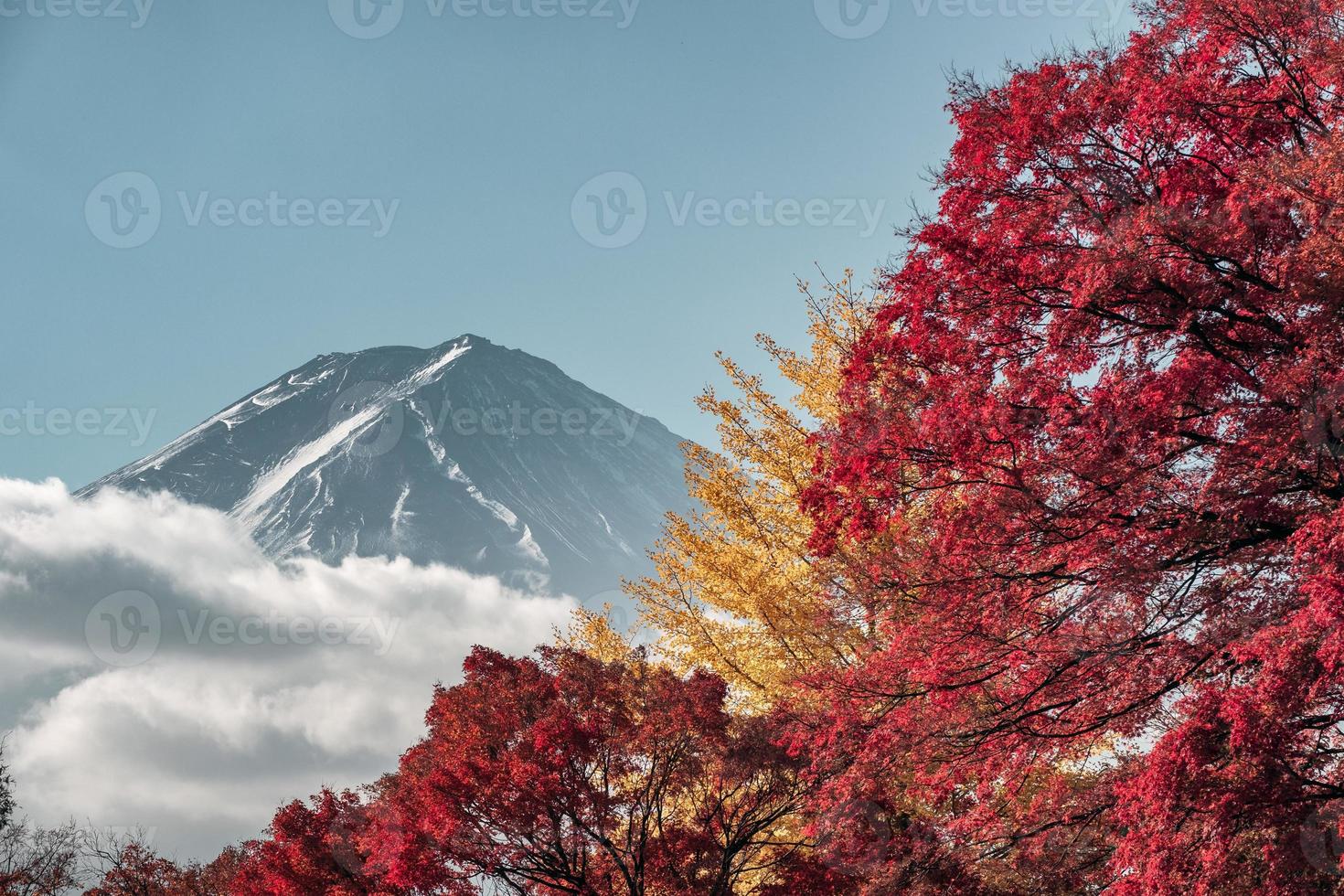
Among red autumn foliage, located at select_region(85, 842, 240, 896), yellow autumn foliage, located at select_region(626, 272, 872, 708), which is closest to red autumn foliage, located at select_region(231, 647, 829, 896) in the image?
yellow autumn foliage, located at select_region(626, 272, 872, 708)

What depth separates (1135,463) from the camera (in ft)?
23.5

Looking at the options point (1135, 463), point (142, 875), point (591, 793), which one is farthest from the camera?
point (142, 875)

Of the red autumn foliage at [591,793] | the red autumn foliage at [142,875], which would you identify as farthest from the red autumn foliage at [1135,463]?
the red autumn foliage at [142,875]

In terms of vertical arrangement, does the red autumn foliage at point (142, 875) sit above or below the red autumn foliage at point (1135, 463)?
above

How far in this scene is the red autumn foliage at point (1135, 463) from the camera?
6.36 m

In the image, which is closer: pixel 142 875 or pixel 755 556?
pixel 755 556

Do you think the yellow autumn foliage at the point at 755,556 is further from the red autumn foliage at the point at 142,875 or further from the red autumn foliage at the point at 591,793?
the red autumn foliage at the point at 142,875

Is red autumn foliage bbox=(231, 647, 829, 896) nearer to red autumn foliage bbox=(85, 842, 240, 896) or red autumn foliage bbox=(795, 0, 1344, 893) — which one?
red autumn foliage bbox=(795, 0, 1344, 893)

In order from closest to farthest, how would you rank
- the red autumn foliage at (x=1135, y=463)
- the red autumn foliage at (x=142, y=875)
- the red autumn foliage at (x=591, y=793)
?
the red autumn foliage at (x=1135, y=463) → the red autumn foliage at (x=591, y=793) → the red autumn foliage at (x=142, y=875)

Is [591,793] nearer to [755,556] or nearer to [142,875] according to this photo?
[755,556]

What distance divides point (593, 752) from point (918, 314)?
6.90 meters

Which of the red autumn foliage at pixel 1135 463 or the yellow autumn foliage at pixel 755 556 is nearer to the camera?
the red autumn foliage at pixel 1135 463

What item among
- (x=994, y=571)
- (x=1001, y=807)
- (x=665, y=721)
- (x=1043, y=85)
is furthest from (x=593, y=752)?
(x=1043, y=85)

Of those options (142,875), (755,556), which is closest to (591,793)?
(755,556)
